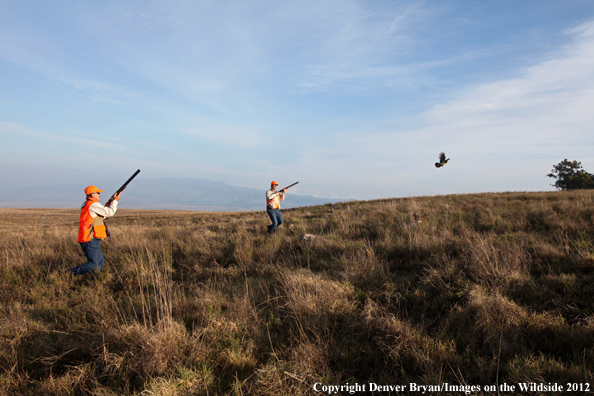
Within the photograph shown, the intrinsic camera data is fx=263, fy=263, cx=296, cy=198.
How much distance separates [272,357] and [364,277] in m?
2.24

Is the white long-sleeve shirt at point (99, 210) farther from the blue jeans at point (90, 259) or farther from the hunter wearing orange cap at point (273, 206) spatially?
the hunter wearing orange cap at point (273, 206)

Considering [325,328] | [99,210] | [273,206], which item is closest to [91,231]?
[99,210]

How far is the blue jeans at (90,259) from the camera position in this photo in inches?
217

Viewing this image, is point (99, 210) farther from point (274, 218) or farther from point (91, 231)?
point (274, 218)

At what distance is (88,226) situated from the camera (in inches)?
225

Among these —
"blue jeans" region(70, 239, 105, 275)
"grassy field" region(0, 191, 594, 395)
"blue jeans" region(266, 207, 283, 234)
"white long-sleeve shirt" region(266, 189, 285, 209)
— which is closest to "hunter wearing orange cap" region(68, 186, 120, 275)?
"blue jeans" region(70, 239, 105, 275)

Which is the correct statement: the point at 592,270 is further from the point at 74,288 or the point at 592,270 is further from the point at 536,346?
the point at 74,288

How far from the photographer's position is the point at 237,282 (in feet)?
16.6

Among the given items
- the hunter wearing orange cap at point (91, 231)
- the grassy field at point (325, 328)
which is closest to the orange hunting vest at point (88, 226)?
the hunter wearing orange cap at point (91, 231)

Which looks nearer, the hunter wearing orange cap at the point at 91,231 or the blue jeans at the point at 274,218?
the hunter wearing orange cap at the point at 91,231

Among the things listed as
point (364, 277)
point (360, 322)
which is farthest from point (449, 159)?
point (360, 322)

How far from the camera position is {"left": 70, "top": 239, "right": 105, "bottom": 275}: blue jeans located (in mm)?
5508

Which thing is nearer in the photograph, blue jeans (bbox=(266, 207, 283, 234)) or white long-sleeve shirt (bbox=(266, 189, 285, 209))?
blue jeans (bbox=(266, 207, 283, 234))

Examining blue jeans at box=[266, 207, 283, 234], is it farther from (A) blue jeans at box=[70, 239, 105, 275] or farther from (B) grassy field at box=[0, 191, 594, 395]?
(A) blue jeans at box=[70, 239, 105, 275]
